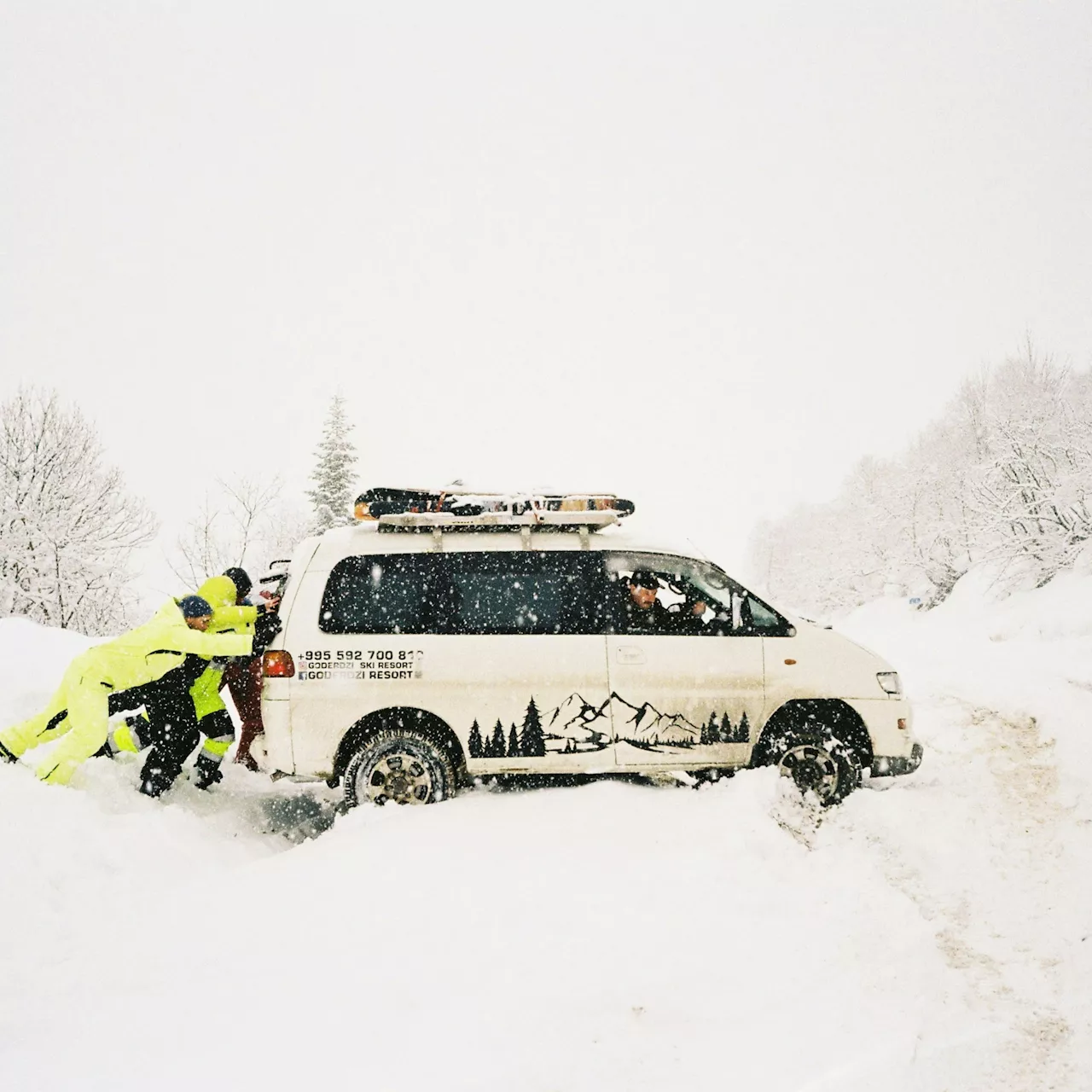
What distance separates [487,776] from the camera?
5500mm

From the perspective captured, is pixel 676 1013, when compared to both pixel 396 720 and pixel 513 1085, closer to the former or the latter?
pixel 513 1085

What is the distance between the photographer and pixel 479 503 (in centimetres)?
579

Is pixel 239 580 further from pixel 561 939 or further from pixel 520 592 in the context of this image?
pixel 561 939

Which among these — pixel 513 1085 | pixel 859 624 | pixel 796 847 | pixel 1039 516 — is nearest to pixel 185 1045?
pixel 513 1085

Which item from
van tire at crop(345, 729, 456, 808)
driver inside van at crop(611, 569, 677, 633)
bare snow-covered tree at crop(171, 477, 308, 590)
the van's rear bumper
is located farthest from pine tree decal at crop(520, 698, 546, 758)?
bare snow-covered tree at crop(171, 477, 308, 590)

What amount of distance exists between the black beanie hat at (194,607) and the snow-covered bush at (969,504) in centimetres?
2684

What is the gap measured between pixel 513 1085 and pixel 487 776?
9.49 ft

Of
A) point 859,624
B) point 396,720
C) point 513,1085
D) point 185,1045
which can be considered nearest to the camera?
point 513,1085

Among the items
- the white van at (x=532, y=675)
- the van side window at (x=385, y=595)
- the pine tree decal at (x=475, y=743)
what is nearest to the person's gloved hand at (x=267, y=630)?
the white van at (x=532, y=675)

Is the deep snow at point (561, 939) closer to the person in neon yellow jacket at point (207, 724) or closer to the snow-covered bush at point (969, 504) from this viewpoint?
the person in neon yellow jacket at point (207, 724)

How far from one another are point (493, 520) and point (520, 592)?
0.58 metres

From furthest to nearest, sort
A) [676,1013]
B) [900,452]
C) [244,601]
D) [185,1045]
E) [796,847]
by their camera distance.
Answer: [900,452] < [244,601] < [796,847] < [676,1013] < [185,1045]

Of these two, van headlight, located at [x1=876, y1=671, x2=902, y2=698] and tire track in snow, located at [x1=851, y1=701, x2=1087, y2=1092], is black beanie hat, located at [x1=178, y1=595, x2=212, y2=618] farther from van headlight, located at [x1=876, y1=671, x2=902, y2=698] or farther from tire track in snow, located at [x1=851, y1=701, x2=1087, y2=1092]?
van headlight, located at [x1=876, y1=671, x2=902, y2=698]

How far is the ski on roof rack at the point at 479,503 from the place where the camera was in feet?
18.7
